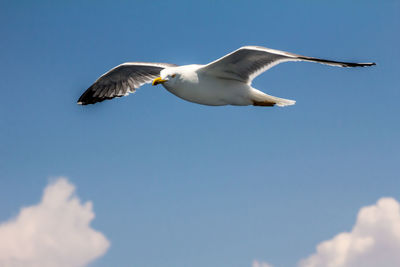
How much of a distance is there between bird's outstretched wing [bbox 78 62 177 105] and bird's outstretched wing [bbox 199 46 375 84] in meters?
2.16

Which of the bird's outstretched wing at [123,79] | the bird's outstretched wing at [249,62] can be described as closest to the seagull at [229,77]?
the bird's outstretched wing at [249,62]

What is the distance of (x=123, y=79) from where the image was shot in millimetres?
9602

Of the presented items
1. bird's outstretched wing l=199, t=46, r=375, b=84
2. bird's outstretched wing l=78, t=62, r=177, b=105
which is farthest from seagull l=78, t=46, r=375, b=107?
bird's outstretched wing l=78, t=62, r=177, b=105

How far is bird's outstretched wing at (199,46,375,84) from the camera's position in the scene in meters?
6.75

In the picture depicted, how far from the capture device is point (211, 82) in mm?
7406

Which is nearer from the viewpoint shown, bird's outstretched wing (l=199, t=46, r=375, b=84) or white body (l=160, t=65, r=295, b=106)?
Result: bird's outstretched wing (l=199, t=46, r=375, b=84)

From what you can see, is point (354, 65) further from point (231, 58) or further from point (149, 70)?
point (149, 70)

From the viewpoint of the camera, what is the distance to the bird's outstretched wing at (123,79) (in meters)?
9.38

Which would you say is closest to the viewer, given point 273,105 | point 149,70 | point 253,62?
point 253,62

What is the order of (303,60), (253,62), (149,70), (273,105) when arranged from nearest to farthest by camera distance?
(303,60)
(253,62)
(273,105)
(149,70)

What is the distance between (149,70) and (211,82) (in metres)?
2.38

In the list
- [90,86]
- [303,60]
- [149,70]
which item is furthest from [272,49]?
[90,86]

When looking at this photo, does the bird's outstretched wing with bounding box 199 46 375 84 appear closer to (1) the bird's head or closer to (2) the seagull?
(2) the seagull

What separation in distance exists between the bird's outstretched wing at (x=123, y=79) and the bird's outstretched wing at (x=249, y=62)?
216 cm
